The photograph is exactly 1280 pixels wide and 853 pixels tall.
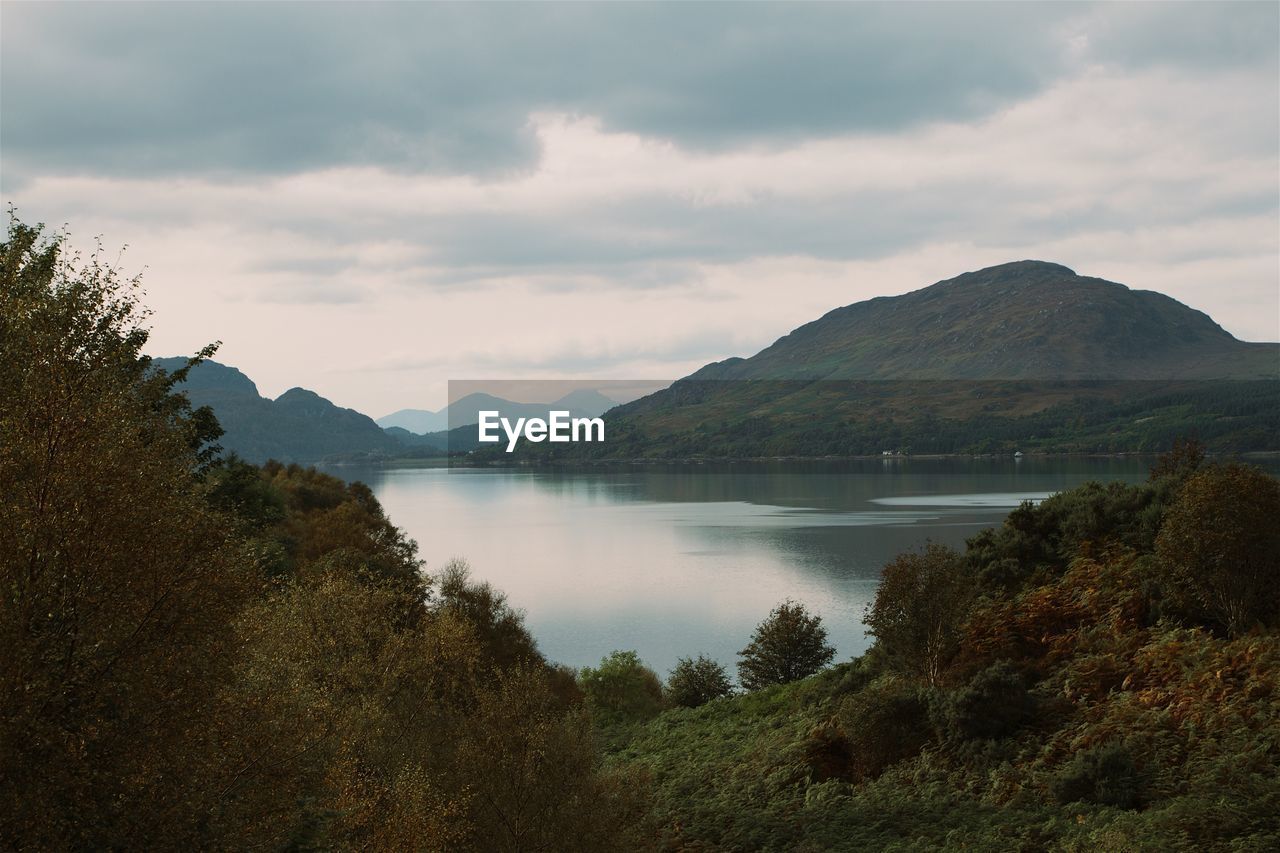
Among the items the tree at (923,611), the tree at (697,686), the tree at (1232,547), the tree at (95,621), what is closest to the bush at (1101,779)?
the tree at (1232,547)

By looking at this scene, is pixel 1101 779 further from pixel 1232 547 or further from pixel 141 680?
pixel 141 680

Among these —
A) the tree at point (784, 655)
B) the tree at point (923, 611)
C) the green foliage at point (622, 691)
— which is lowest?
the green foliage at point (622, 691)

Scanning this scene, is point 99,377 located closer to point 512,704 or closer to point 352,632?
point 512,704

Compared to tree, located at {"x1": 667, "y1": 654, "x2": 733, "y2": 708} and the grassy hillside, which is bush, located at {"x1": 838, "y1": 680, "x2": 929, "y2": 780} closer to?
the grassy hillside

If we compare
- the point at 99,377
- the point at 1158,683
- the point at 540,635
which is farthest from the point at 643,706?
the point at 99,377

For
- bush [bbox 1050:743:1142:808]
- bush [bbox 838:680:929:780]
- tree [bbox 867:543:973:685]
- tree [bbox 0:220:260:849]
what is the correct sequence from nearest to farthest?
tree [bbox 0:220:260:849] < bush [bbox 1050:743:1142:808] < bush [bbox 838:680:929:780] < tree [bbox 867:543:973:685]

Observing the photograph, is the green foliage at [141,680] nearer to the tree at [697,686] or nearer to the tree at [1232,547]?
the tree at [1232,547]

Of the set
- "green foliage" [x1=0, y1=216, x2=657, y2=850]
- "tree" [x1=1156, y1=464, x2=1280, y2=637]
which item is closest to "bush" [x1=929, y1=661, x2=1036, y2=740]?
"tree" [x1=1156, y1=464, x2=1280, y2=637]
